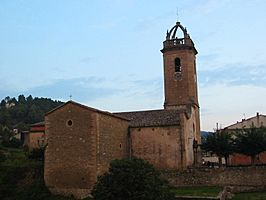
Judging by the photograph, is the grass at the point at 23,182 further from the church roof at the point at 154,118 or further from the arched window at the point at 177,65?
the arched window at the point at 177,65

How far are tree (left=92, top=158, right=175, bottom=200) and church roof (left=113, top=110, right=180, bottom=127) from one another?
13150mm

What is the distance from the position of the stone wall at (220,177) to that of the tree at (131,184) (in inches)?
406

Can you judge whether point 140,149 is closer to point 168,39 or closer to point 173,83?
point 173,83

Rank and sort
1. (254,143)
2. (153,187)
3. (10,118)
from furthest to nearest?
(10,118) < (254,143) < (153,187)

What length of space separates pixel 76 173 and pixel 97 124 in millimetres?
3767

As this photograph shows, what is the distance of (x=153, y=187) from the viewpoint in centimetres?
2078

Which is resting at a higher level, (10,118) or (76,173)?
(10,118)

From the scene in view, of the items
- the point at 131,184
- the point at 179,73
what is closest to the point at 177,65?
the point at 179,73

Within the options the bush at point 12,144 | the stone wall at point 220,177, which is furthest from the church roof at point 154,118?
the bush at point 12,144

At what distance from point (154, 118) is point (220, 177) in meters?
7.90

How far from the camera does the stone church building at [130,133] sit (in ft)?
94.8

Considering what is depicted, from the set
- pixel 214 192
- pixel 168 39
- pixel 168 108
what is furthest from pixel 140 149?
pixel 168 39

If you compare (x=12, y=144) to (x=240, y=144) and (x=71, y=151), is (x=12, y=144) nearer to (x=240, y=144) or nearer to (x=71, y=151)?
(x=71, y=151)

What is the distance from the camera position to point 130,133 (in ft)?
116
